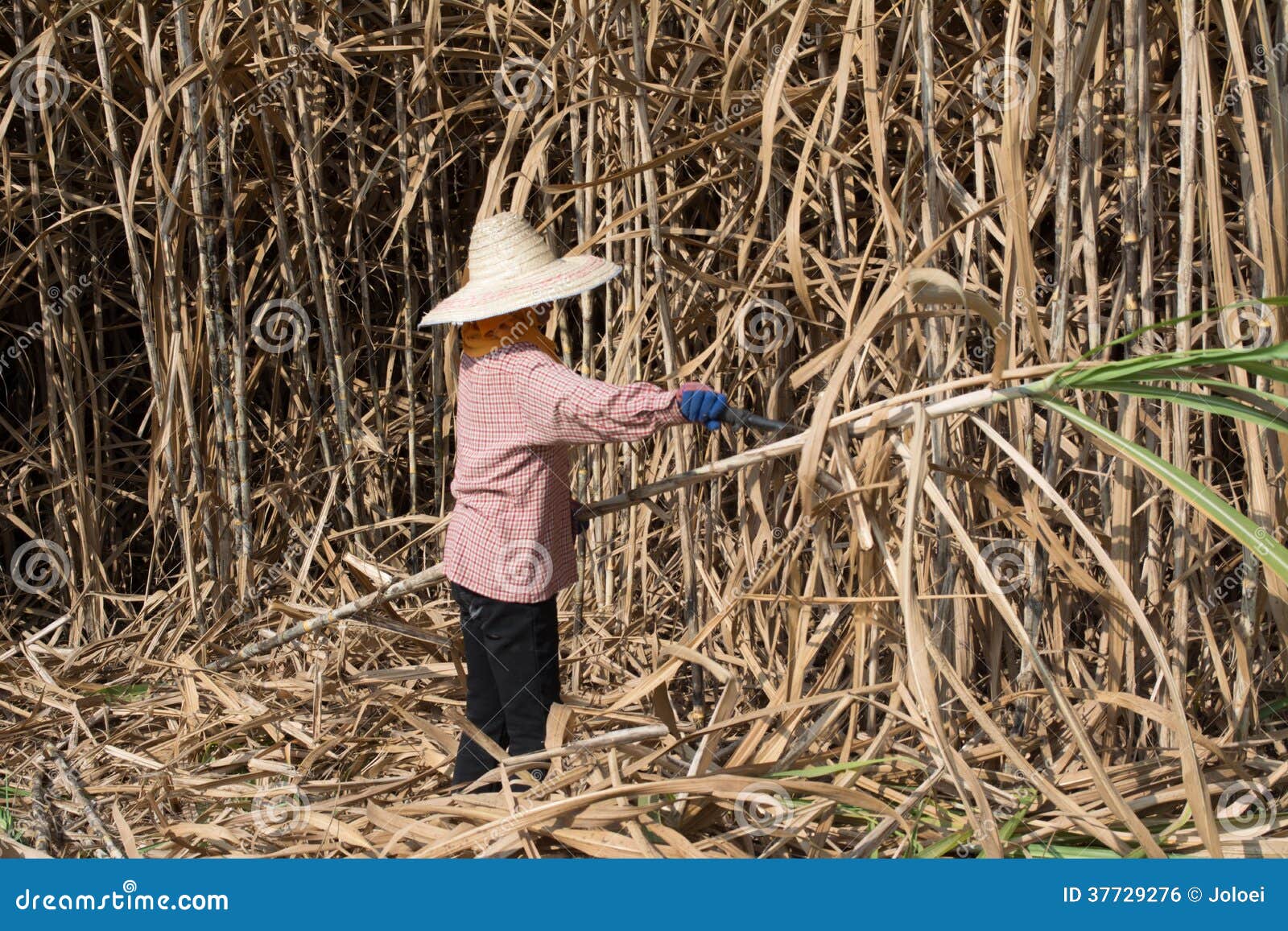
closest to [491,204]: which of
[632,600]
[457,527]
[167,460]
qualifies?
[457,527]

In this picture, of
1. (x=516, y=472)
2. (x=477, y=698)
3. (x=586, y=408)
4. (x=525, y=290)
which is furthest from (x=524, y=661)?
(x=525, y=290)

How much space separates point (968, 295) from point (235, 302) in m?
1.77

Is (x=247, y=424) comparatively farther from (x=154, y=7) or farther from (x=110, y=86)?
(x=154, y=7)

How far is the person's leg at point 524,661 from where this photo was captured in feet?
6.39

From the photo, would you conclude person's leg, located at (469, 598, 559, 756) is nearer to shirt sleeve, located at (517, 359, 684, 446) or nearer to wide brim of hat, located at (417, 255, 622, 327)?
shirt sleeve, located at (517, 359, 684, 446)

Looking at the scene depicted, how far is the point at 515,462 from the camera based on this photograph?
1.87m

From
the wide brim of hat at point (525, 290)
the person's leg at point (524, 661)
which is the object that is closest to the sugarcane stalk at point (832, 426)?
the person's leg at point (524, 661)

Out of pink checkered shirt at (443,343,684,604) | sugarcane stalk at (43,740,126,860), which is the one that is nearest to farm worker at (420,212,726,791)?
pink checkered shirt at (443,343,684,604)

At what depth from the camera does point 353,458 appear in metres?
2.81

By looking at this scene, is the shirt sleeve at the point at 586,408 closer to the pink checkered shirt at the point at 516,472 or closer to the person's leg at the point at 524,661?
the pink checkered shirt at the point at 516,472

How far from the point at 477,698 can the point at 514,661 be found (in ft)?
0.54

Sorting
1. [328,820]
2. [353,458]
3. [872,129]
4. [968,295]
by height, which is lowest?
[328,820]

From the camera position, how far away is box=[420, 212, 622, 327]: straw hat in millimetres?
1794

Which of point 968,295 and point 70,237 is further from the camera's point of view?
point 70,237
